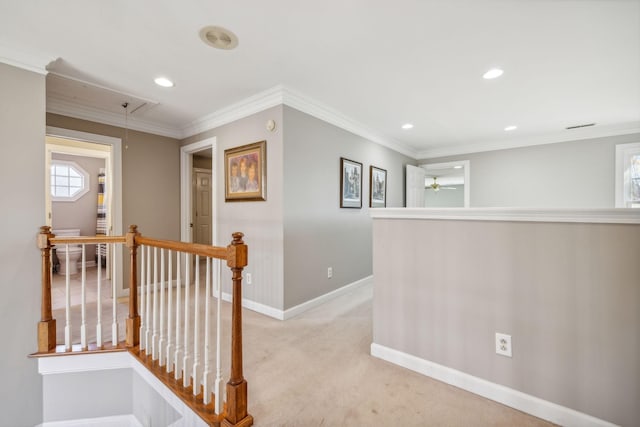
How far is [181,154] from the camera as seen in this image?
162 inches

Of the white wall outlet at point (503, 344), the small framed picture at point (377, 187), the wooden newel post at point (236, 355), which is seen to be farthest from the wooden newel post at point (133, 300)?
the small framed picture at point (377, 187)

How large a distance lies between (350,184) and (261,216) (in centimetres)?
138

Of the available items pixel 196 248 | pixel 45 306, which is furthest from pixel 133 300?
pixel 196 248

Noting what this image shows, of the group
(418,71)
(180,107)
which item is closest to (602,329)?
(418,71)

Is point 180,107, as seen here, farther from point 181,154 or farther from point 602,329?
point 602,329

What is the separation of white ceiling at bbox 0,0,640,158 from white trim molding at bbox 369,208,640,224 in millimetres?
Result: 1266

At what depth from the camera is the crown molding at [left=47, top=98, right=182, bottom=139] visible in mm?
3029

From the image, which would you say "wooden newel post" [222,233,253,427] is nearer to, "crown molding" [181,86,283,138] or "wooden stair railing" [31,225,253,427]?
"wooden stair railing" [31,225,253,427]

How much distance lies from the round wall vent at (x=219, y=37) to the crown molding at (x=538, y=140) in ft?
15.2

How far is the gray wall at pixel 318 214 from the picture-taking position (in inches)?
115

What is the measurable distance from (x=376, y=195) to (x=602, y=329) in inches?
126

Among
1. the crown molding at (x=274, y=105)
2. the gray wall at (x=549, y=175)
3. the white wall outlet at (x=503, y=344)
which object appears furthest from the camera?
the gray wall at (x=549, y=175)

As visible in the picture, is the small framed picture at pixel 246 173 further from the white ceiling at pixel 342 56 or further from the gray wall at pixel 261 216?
the white ceiling at pixel 342 56

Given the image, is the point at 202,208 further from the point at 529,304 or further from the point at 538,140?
the point at 538,140
